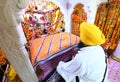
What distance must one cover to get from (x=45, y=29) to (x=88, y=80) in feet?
3.28

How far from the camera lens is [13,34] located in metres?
0.89

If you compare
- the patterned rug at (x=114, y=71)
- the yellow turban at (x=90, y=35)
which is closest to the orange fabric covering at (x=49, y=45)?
the yellow turban at (x=90, y=35)

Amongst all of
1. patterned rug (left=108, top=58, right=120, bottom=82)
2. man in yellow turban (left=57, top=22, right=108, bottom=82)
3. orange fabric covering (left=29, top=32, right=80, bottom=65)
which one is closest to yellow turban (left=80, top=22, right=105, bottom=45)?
man in yellow turban (left=57, top=22, right=108, bottom=82)

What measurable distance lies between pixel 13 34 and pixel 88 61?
2.03 feet

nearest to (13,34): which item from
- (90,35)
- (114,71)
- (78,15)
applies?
(90,35)

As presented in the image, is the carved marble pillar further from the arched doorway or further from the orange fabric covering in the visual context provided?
the arched doorway

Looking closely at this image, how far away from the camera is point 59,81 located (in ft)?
4.52

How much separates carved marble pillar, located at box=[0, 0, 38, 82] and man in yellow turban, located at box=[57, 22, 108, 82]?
0.36 meters

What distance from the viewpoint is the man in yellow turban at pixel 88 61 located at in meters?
1.10

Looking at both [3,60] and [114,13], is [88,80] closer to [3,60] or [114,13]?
[3,60]

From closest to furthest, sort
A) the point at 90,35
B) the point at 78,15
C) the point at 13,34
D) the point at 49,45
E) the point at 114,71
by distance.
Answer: the point at 13,34 < the point at 90,35 < the point at 49,45 < the point at 114,71 < the point at 78,15

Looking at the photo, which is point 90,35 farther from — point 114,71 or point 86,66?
point 114,71

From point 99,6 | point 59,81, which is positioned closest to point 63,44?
point 59,81

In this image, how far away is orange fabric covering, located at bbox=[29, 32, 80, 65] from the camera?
1.38 meters
